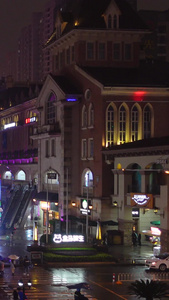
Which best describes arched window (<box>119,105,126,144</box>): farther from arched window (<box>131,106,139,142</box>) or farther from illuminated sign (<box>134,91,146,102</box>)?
illuminated sign (<box>134,91,146,102</box>)

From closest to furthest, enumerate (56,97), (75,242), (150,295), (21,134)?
(150,295), (75,242), (56,97), (21,134)

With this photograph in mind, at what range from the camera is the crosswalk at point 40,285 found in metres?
44.2

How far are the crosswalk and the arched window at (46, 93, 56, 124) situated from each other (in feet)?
113

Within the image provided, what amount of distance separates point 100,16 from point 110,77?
29.7 feet

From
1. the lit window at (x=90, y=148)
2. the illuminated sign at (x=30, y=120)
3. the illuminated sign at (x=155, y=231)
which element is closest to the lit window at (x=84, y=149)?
the lit window at (x=90, y=148)

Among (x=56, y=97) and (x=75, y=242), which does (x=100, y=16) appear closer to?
(x=56, y=97)

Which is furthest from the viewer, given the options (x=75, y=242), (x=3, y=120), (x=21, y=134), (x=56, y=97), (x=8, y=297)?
(x=3, y=120)

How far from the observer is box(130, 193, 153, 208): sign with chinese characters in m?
67.7

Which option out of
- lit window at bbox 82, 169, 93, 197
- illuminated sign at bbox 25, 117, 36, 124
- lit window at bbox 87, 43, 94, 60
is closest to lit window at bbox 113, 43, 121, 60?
lit window at bbox 87, 43, 94, 60

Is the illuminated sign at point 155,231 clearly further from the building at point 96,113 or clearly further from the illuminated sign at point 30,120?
the illuminated sign at point 30,120

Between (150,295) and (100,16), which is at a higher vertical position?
(100,16)

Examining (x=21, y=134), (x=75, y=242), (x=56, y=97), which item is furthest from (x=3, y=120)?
(x=75, y=242)

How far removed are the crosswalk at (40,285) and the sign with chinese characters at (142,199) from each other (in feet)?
48.1

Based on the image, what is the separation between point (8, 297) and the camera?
43.1 metres
